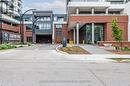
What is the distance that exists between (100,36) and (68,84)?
49194 mm

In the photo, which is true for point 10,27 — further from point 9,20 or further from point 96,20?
point 96,20

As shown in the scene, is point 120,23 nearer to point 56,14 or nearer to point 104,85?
point 104,85

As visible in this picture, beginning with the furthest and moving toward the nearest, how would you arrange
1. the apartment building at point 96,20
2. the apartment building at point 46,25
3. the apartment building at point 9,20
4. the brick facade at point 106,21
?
1. the apartment building at point 46,25
2. the apartment building at point 9,20
3. the apartment building at point 96,20
4. the brick facade at point 106,21

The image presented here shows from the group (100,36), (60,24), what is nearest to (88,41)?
(100,36)

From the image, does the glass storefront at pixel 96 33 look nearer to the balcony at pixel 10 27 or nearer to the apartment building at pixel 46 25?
the balcony at pixel 10 27

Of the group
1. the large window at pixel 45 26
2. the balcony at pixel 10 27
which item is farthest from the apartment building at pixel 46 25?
the balcony at pixel 10 27

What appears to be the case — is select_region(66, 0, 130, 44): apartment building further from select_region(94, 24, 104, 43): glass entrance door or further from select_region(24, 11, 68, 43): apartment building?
select_region(24, 11, 68, 43): apartment building

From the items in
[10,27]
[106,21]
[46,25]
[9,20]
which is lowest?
[106,21]

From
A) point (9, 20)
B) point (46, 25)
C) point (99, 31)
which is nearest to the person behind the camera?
point (99, 31)

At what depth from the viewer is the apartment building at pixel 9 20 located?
Result: 76.4m

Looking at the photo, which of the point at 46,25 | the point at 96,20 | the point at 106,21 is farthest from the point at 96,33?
the point at 46,25

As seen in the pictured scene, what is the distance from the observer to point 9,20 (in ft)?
300

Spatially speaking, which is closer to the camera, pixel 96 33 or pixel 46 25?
pixel 96 33

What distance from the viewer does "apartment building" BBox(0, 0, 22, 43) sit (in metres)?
76.4
